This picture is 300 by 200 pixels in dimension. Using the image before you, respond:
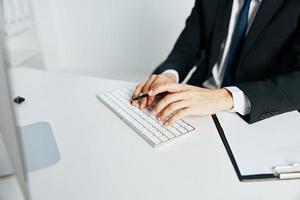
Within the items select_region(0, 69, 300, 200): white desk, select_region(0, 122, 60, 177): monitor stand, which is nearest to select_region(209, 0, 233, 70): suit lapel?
select_region(0, 69, 300, 200): white desk

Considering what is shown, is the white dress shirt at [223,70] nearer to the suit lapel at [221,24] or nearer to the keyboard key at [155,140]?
the suit lapel at [221,24]

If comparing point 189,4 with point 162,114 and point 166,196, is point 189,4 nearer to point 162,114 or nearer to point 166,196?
point 162,114

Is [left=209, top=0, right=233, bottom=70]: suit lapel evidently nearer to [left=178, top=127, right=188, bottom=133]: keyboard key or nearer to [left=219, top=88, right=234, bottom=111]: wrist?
[left=219, top=88, right=234, bottom=111]: wrist

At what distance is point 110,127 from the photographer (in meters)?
0.80

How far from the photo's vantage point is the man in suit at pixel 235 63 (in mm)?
842

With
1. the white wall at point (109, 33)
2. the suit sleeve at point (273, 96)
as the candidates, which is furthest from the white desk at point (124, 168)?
the white wall at point (109, 33)

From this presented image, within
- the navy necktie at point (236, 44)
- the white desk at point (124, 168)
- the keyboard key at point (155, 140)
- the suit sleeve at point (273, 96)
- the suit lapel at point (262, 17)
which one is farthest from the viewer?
the navy necktie at point (236, 44)

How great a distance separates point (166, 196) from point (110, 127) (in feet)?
0.91

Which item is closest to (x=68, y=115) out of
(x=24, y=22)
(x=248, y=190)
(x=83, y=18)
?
(x=248, y=190)

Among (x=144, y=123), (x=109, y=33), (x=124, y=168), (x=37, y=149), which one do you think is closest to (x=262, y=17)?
(x=144, y=123)

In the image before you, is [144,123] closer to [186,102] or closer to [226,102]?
[186,102]

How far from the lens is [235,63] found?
1160mm

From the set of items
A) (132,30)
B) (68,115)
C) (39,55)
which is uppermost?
(68,115)

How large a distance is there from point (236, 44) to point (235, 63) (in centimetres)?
7
